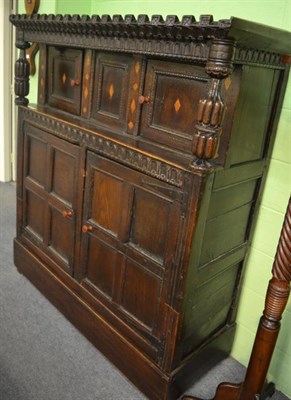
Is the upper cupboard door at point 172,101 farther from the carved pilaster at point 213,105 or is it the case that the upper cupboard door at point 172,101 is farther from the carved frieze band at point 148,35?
the carved pilaster at point 213,105

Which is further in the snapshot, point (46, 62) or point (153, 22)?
point (46, 62)

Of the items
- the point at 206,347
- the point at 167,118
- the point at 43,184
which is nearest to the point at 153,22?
the point at 167,118

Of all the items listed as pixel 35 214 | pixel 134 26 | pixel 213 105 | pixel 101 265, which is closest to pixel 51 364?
pixel 101 265

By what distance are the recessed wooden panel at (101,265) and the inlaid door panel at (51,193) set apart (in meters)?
0.17

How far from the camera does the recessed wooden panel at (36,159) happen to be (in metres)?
2.24

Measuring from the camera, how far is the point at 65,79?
2102mm

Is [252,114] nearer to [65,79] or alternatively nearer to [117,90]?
[117,90]

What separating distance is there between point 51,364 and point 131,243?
0.82m

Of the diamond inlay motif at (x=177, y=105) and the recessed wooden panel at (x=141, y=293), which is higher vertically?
the diamond inlay motif at (x=177, y=105)

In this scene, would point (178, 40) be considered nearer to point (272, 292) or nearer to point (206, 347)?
point (272, 292)

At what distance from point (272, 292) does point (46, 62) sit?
1745mm

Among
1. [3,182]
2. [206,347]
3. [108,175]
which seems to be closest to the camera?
[108,175]

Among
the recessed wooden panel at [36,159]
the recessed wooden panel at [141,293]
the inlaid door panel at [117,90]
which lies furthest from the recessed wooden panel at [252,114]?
the recessed wooden panel at [36,159]

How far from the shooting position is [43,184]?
7.52 feet
